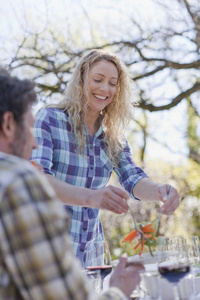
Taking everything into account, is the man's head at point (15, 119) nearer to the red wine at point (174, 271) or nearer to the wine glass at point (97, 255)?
the red wine at point (174, 271)

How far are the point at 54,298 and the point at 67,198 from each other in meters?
1.06

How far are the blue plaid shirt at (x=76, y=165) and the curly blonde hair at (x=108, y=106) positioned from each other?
6cm

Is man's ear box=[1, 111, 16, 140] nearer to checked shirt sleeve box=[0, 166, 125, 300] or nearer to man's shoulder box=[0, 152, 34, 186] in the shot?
man's shoulder box=[0, 152, 34, 186]

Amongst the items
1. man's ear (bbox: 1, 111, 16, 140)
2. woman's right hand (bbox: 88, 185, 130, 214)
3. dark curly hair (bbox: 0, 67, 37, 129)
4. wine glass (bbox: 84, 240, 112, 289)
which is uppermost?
dark curly hair (bbox: 0, 67, 37, 129)

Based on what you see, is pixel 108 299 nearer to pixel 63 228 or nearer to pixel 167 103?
pixel 63 228

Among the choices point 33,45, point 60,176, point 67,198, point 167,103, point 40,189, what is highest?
point 33,45

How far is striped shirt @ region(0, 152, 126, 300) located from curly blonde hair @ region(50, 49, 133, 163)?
1.59 m

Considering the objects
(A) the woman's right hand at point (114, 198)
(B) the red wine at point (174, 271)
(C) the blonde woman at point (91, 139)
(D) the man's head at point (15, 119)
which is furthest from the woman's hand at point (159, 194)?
(D) the man's head at point (15, 119)

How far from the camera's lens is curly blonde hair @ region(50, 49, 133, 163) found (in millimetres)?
2596

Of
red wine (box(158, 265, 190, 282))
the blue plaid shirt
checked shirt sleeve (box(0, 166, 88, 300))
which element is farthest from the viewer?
the blue plaid shirt

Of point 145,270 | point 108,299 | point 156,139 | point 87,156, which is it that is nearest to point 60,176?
point 87,156

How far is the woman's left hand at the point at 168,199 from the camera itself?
6.76 feet

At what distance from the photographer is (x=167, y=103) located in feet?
22.5

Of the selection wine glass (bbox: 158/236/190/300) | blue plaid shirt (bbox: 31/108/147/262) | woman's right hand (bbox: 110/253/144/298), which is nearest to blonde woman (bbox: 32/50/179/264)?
blue plaid shirt (bbox: 31/108/147/262)
